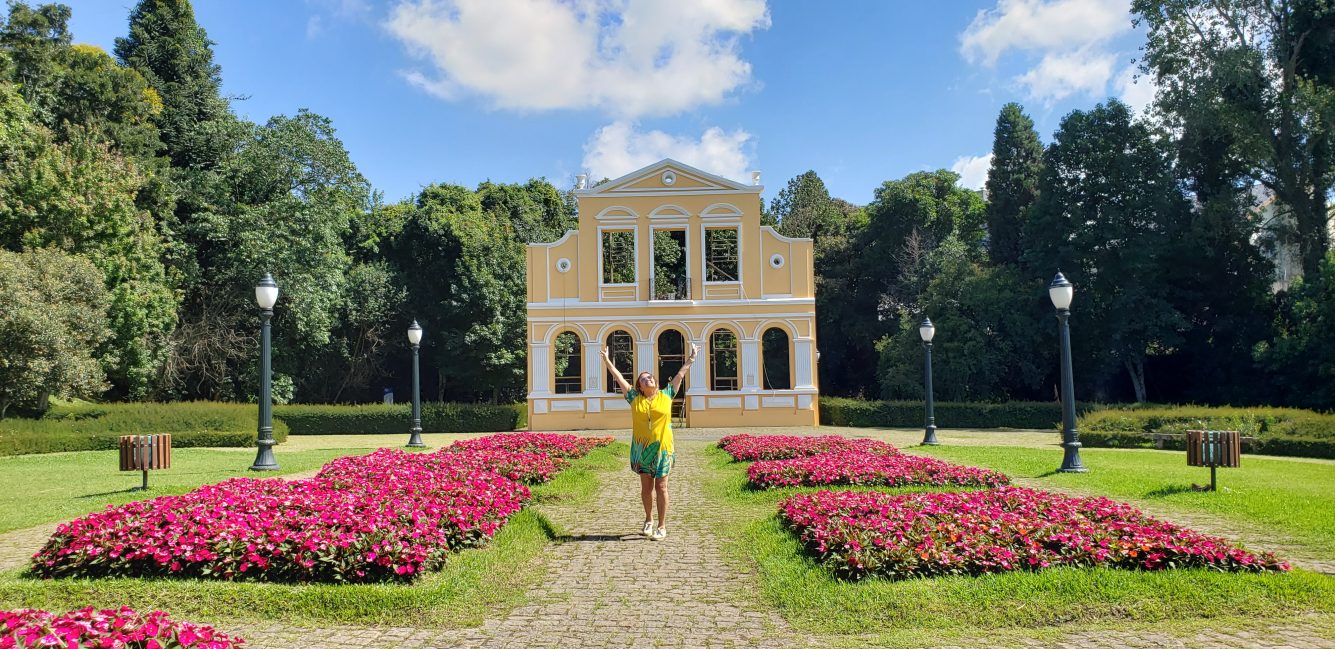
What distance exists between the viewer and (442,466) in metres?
12.1

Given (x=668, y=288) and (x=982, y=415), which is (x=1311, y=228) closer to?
(x=982, y=415)

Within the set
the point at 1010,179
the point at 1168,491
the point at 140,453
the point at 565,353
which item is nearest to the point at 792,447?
the point at 1168,491

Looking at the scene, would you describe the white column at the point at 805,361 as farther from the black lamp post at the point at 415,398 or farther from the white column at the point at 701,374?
the black lamp post at the point at 415,398

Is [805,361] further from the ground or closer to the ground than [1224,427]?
further from the ground

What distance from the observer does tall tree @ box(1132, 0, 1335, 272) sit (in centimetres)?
2877

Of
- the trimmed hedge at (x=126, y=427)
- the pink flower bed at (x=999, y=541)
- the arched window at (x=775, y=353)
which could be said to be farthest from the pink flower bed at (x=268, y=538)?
the arched window at (x=775, y=353)

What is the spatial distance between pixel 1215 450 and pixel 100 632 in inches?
456

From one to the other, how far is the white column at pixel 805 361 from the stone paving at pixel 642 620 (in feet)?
70.7

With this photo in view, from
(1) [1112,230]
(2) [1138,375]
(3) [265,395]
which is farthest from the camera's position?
(2) [1138,375]

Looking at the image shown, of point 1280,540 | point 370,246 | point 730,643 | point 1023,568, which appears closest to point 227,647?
point 730,643

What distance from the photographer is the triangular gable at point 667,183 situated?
30172mm

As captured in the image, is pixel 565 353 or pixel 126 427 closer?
pixel 126 427

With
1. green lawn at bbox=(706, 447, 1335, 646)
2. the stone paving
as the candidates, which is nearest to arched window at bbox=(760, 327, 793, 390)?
the stone paving

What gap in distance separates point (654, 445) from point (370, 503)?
2.62 meters
